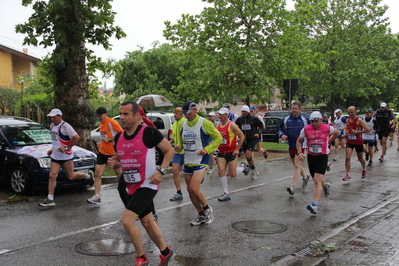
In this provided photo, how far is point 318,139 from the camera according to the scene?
7711 mm

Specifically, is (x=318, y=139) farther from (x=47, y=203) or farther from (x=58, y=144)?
(x=47, y=203)

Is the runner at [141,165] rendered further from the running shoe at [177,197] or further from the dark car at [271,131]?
the dark car at [271,131]

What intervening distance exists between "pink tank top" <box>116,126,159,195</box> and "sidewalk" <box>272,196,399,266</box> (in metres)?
1.81

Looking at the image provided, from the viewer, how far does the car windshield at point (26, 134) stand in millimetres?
9953

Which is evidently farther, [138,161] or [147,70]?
[147,70]

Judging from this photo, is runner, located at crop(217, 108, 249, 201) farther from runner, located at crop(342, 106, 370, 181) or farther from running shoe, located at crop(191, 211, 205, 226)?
runner, located at crop(342, 106, 370, 181)

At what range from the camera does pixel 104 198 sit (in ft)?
29.6

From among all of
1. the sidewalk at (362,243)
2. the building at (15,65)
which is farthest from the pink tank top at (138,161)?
the building at (15,65)

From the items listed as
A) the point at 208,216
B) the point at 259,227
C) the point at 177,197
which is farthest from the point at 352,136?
the point at 208,216

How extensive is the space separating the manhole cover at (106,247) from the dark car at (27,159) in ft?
12.8

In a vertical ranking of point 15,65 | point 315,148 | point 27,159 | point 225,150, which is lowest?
point 27,159

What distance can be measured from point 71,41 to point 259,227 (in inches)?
347

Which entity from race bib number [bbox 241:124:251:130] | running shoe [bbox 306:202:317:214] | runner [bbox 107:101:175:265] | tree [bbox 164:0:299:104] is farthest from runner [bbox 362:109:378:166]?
runner [bbox 107:101:175:265]

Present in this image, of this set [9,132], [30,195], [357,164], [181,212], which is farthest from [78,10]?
[357,164]
